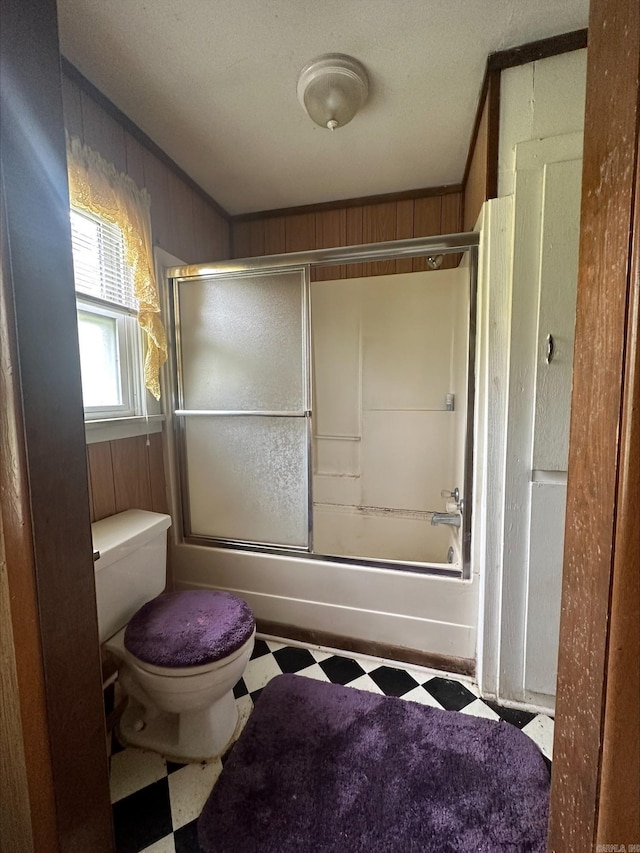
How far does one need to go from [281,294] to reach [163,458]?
1.01 m

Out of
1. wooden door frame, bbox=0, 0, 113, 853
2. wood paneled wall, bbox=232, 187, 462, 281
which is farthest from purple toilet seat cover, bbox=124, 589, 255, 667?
wood paneled wall, bbox=232, 187, 462, 281

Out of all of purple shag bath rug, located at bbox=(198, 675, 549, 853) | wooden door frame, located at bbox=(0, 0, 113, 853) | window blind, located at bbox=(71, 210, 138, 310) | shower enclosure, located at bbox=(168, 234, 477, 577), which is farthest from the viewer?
shower enclosure, located at bbox=(168, 234, 477, 577)

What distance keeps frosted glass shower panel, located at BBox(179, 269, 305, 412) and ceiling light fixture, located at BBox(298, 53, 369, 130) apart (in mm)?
562

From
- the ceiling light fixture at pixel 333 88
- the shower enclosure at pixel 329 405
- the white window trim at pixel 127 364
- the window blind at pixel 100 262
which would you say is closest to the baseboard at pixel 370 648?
the shower enclosure at pixel 329 405

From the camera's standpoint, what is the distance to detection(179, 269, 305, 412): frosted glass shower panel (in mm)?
1646

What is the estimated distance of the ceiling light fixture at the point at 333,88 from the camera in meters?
1.17

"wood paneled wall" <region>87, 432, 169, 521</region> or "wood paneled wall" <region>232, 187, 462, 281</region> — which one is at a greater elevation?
"wood paneled wall" <region>232, 187, 462, 281</region>

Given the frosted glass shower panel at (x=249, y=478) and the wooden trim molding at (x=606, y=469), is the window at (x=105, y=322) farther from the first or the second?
the wooden trim molding at (x=606, y=469)

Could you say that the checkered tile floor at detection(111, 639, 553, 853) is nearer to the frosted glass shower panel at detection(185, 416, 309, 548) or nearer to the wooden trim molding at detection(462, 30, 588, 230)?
the frosted glass shower panel at detection(185, 416, 309, 548)

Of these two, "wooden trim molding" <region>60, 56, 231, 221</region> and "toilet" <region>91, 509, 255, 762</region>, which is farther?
"wooden trim molding" <region>60, 56, 231, 221</region>

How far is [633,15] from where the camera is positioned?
0.38m

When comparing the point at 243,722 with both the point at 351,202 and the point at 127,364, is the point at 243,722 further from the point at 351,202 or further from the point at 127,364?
the point at 351,202

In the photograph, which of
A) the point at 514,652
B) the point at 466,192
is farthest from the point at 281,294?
the point at 514,652

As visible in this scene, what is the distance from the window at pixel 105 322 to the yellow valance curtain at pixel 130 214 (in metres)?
0.06
